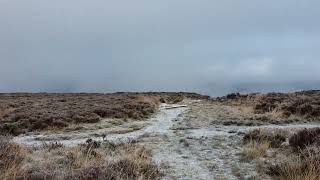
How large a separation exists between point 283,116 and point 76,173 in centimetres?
1899

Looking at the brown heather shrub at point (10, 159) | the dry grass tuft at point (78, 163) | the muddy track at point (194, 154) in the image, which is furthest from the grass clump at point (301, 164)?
the brown heather shrub at point (10, 159)

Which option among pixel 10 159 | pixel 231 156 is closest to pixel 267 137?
pixel 231 156

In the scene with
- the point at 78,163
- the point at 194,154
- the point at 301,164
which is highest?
the point at 301,164

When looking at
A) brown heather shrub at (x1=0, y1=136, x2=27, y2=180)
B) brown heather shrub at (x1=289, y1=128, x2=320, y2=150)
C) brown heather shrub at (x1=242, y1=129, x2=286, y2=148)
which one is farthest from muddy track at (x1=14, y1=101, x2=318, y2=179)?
brown heather shrub at (x1=0, y1=136, x2=27, y2=180)

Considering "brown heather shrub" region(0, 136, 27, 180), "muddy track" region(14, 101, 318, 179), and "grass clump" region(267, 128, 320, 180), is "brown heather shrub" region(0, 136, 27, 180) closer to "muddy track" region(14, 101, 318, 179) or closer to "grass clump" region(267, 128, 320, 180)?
"muddy track" region(14, 101, 318, 179)

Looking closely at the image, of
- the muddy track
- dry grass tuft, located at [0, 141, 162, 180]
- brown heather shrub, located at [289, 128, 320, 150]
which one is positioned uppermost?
brown heather shrub, located at [289, 128, 320, 150]

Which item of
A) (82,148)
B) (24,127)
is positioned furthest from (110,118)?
(82,148)

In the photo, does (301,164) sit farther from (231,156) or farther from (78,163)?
(78,163)

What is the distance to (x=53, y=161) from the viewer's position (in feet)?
41.1

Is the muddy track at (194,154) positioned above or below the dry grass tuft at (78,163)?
below

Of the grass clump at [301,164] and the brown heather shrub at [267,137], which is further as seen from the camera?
the brown heather shrub at [267,137]

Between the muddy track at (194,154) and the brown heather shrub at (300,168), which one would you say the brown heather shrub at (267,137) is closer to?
the muddy track at (194,154)

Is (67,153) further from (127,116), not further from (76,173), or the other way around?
(127,116)

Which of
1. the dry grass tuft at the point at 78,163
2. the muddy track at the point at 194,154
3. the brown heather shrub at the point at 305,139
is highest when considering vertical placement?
the brown heather shrub at the point at 305,139
